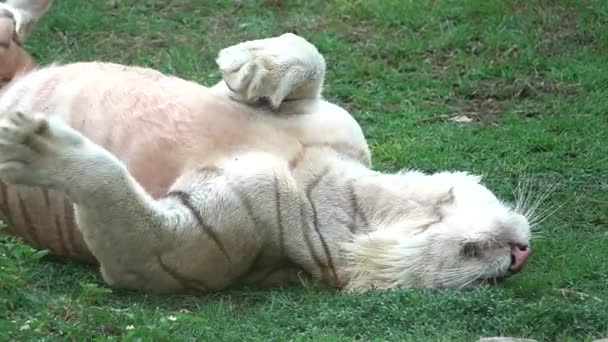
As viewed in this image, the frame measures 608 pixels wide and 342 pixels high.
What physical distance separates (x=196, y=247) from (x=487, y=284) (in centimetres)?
100

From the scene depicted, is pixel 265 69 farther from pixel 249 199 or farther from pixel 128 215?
pixel 128 215

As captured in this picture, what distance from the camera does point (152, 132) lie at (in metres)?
4.85

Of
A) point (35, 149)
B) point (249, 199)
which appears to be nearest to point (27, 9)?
point (249, 199)

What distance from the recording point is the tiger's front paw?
12.8ft

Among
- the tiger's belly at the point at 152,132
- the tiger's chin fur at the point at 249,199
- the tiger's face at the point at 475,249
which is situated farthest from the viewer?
the tiger's belly at the point at 152,132

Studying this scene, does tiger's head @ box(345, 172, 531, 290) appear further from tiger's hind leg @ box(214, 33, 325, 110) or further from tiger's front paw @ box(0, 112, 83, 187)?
tiger's front paw @ box(0, 112, 83, 187)

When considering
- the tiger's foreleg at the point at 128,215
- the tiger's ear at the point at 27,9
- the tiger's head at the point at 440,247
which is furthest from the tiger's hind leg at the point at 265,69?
the tiger's ear at the point at 27,9

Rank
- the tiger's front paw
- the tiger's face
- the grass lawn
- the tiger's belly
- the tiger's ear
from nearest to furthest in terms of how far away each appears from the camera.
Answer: the tiger's front paw → the grass lawn → the tiger's face → the tiger's belly → the tiger's ear

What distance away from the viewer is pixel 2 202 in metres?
4.95

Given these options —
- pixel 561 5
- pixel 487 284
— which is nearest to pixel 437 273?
pixel 487 284

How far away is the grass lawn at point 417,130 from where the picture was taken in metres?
4.04

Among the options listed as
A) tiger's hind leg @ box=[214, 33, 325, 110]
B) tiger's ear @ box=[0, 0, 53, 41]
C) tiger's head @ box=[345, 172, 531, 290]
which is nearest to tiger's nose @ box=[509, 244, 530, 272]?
tiger's head @ box=[345, 172, 531, 290]

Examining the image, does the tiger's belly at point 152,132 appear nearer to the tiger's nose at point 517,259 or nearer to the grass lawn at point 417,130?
the grass lawn at point 417,130

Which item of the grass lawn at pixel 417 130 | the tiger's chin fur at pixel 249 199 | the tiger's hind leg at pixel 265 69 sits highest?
the tiger's hind leg at pixel 265 69
